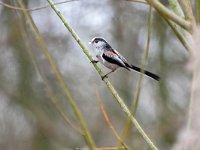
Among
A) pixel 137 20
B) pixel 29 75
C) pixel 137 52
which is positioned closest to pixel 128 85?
pixel 137 52

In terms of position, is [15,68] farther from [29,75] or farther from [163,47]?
[163,47]

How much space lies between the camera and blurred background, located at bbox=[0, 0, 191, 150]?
25.6 ft

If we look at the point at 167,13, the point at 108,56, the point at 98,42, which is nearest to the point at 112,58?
the point at 108,56

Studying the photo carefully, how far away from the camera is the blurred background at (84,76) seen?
780cm

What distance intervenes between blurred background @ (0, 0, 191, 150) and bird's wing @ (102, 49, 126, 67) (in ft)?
14.7

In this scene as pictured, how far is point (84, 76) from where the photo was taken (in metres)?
8.88

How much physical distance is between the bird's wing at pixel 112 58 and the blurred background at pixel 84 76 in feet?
14.7

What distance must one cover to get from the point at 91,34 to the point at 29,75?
123 centimetres

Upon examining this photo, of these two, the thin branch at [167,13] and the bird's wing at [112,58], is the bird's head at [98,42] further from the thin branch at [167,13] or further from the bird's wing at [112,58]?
the thin branch at [167,13]

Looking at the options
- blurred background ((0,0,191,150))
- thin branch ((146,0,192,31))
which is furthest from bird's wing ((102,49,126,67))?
blurred background ((0,0,191,150))

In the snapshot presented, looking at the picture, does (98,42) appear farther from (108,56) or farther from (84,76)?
(84,76)

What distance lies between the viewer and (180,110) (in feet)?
25.2

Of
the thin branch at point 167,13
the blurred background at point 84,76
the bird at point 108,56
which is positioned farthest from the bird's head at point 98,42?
the blurred background at point 84,76

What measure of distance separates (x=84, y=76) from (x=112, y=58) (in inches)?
230
